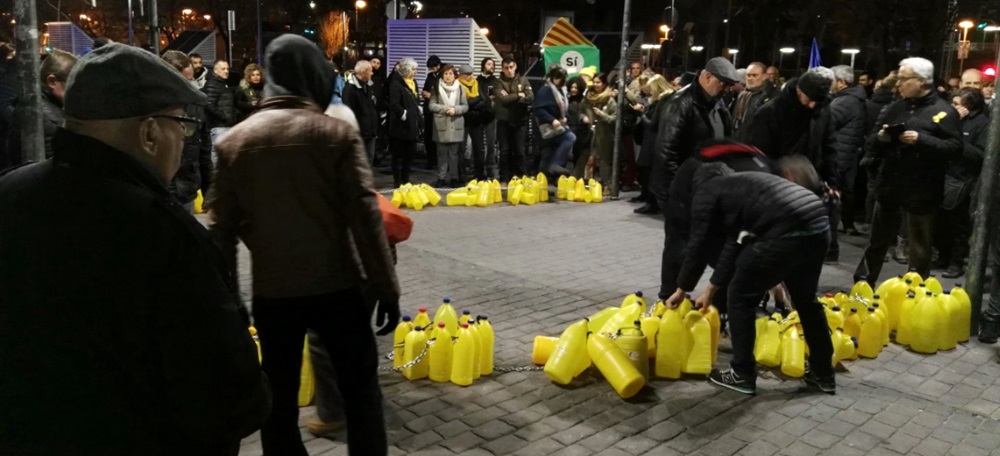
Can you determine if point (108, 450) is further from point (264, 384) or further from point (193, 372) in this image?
point (264, 384)

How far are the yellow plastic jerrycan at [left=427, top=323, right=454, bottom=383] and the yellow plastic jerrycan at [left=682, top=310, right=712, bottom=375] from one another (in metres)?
1.60

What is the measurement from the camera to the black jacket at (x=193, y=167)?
19.9 ft

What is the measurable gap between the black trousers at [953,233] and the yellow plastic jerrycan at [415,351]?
6.53 metres

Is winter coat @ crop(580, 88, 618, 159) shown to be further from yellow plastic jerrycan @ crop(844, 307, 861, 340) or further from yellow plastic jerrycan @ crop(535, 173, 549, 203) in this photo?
yellow plastic jerrycan @ crop(844, 307, 861, 340)

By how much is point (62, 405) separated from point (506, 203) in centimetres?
1050

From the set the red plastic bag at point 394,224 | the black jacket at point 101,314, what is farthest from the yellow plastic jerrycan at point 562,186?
the black jacket at point 101,314

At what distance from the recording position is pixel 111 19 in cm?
4781

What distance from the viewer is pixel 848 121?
9.75 m

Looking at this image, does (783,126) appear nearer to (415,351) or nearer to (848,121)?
(415,351)

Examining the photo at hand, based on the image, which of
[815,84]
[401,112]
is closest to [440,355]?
[815,84]

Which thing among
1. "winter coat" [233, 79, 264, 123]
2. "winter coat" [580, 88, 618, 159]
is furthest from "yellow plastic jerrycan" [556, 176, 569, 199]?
"winter coat" [233, 79, 264, 123]

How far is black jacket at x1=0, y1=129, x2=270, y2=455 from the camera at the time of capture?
71.6 inches

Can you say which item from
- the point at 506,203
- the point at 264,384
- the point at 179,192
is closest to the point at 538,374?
the point at 179,192

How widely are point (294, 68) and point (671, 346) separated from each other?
3218 millimetres
